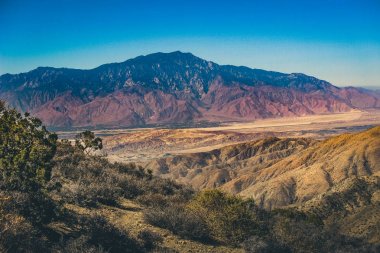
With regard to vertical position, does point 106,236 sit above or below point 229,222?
above

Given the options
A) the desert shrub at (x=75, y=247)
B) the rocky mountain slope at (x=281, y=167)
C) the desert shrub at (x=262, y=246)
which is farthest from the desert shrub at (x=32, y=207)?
the rocky mountain slope at (x=281, y=167)

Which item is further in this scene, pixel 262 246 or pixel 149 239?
pixel 262 246

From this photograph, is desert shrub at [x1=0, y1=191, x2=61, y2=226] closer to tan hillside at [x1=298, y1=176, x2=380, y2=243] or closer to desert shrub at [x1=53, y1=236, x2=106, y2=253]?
desert shrub at [x1=53, y1=236, x2=106, y2=253]

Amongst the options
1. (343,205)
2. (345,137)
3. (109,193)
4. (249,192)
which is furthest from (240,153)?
(109,193)

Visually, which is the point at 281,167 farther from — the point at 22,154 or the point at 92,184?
the point at 22,154

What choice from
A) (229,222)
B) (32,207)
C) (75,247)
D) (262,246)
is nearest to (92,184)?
(32,207)

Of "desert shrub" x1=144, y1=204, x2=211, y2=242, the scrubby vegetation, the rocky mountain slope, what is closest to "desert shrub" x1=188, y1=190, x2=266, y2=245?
the scrubby vegetation

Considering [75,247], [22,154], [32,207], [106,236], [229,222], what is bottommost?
[229,222]

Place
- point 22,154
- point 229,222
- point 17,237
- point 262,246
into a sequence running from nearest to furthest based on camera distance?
point 17,237 < point 262,246 < point 22,154 < point 229,222
